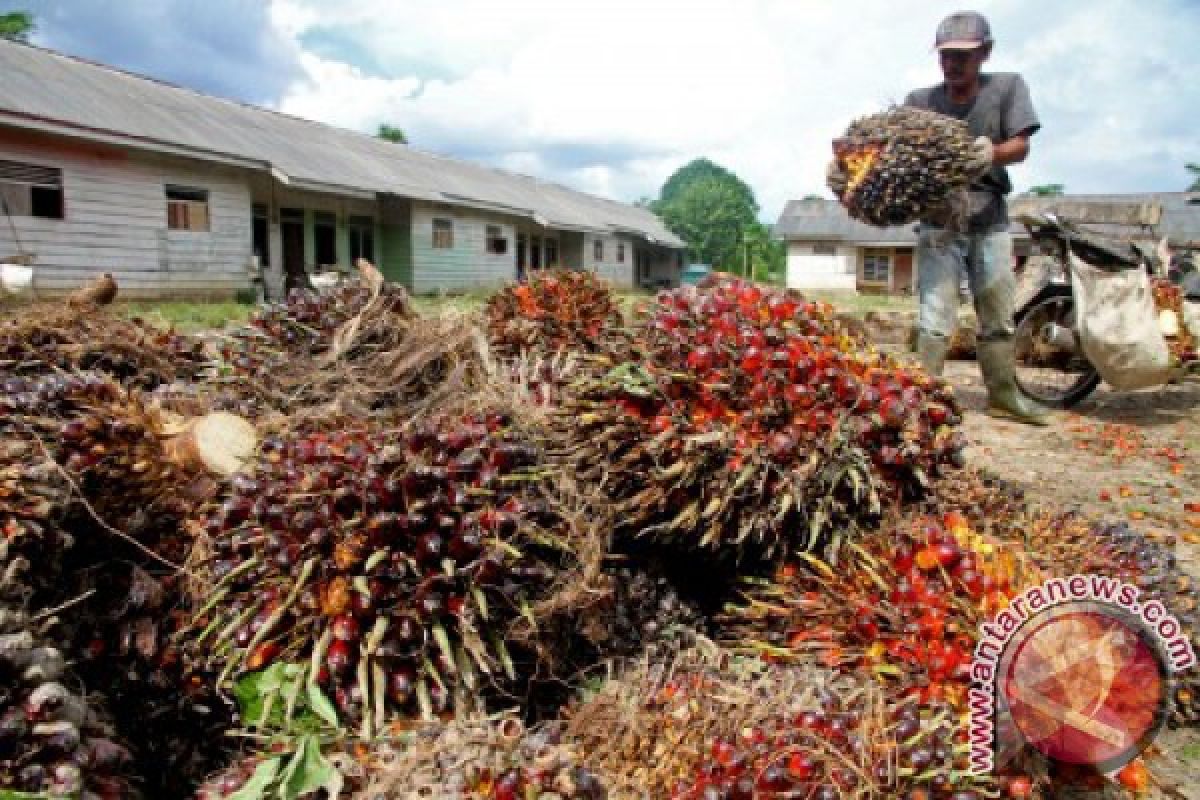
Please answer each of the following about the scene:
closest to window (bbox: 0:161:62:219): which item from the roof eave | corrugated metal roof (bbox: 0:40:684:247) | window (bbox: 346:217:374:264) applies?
the roof eave

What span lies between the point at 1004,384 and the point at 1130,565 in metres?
3.55

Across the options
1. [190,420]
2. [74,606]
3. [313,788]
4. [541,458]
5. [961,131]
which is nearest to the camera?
[313,788]

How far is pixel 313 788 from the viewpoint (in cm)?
133

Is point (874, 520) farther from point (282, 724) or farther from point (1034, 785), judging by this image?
point (282, 724)

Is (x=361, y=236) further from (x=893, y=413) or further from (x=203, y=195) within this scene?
(x=893, y=413)

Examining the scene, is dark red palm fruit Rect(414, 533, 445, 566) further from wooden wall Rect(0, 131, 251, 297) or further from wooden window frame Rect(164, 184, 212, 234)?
wooden window frame Rect(164, 184, 212, 234)

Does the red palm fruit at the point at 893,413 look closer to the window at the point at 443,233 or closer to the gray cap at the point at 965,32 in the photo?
the gray cap at the point at 965,32

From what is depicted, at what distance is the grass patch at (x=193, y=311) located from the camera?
11.0 meters

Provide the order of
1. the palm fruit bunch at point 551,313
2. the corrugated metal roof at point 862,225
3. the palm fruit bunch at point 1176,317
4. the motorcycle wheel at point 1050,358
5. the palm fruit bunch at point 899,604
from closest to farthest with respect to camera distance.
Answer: the palm fruit bunch at point 899,604 → the palm fruit bunch at point 551,313 → the palm fruit bunch at point 1176,317 → the motorcycle wheel at point 1050,358 → the corrugated metal roof at point 862,225

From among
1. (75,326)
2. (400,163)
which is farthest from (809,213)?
(75,326)

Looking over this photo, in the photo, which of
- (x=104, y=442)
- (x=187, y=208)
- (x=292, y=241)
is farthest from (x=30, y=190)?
(x=104, y=442)

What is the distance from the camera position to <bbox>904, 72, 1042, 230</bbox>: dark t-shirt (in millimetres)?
4883

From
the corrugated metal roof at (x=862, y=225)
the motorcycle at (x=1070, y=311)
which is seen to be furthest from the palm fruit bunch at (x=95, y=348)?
the corrugated metal roof at (x=862, y=225)

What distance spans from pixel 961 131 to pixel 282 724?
15.0 feet
